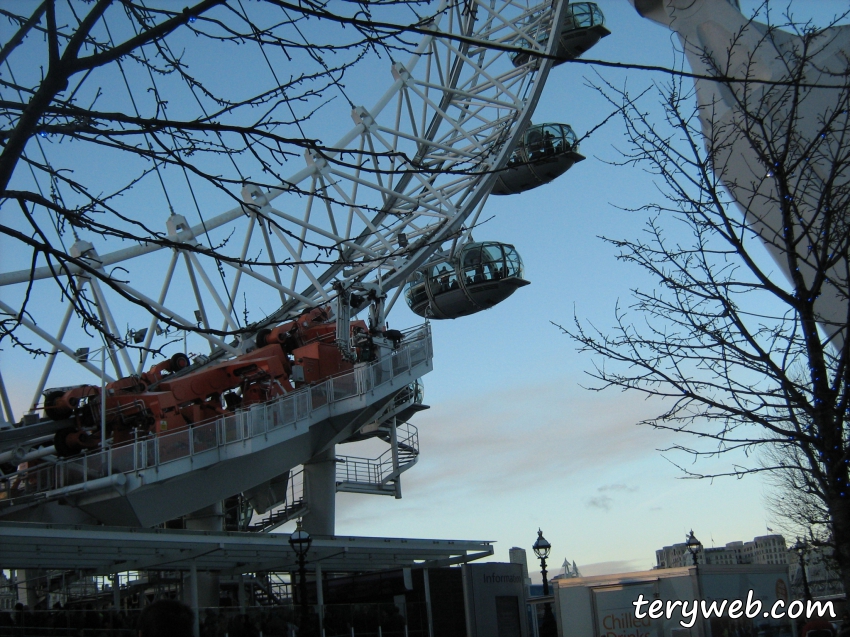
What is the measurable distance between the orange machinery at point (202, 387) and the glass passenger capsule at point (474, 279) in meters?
6.10

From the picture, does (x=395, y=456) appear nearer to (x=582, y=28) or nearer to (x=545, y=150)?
(x=545, y=150)

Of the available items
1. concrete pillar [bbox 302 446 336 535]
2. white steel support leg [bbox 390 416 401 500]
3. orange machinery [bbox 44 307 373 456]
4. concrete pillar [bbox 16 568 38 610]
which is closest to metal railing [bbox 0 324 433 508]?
orange machinery [bbox 44 307 373 456]

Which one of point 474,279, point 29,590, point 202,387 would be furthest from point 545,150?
point 29,590

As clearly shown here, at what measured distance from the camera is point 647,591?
1719 cm

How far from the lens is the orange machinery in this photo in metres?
26.7

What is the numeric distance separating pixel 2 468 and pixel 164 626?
24.0m

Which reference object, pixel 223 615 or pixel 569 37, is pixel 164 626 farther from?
pixel 569 37

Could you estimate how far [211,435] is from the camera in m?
28.4

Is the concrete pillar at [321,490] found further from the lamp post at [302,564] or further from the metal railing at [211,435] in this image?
the lamp post at [302,564]

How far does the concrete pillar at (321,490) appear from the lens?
35.2 meters

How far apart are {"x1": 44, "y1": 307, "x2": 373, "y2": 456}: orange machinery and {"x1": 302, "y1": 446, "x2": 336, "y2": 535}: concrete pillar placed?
3820 mm

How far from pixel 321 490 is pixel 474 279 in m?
9.93

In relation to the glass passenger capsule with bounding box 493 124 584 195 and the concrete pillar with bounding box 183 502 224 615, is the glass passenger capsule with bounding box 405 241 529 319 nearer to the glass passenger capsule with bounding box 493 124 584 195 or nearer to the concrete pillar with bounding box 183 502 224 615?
the glass passenger capsule with bounding box 493 124 584 195

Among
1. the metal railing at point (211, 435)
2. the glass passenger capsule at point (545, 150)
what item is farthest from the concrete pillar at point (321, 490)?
the glass passenger capsule at point (545, 150)
